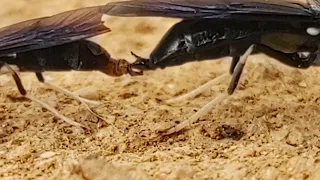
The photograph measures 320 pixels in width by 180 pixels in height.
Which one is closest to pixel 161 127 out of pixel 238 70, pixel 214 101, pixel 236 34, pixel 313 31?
pixel 214 101

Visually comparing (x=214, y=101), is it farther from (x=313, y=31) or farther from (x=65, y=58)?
(x=65, y=58)

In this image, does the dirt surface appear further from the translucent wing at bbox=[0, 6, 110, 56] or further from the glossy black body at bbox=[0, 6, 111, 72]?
the translucent wing at bbox=[0, 6, 110, 56]

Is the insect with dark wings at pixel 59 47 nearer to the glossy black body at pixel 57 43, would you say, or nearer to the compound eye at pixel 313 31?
the glossy black body at pixel 57 43

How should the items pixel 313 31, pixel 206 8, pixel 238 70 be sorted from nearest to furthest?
pixel 206 8 → pixel 238 70 → pixel 313 31

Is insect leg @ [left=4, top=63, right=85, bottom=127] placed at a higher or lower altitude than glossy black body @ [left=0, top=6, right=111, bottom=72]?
lower

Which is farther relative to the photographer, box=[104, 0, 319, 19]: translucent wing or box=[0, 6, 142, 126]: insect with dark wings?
box=[0, 6, 142, 126]: insect with dark wings

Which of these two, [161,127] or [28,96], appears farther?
[28,96]

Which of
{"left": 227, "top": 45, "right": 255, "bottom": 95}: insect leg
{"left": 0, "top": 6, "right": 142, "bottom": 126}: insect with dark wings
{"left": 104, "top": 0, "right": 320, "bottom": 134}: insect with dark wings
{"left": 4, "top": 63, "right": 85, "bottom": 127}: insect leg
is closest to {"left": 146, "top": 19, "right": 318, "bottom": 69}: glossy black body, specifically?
{"left": 104, "top": 0, "right": 320, "bottom": 134}: insect with dark wings

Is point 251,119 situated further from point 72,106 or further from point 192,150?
point 72,106
